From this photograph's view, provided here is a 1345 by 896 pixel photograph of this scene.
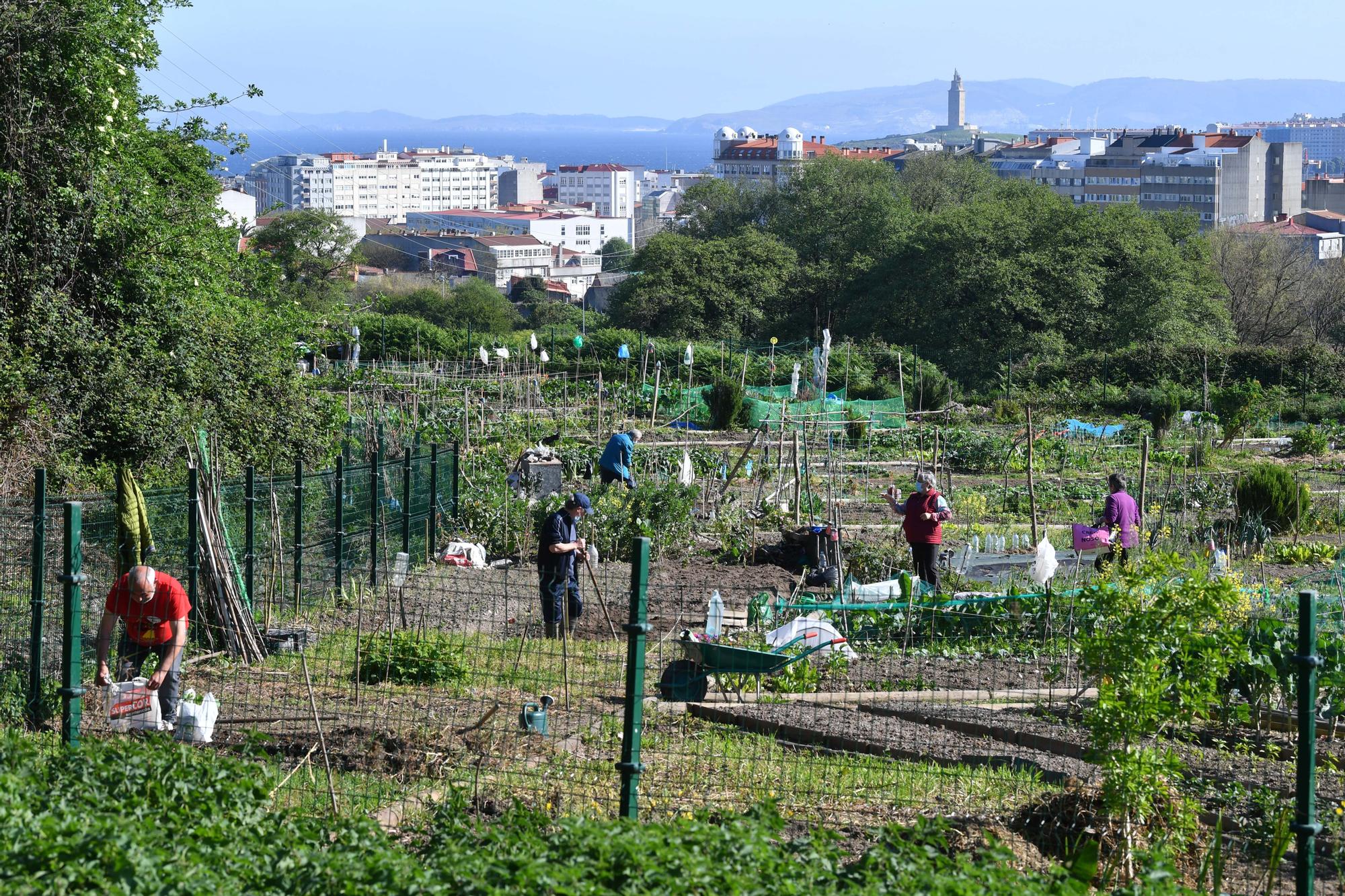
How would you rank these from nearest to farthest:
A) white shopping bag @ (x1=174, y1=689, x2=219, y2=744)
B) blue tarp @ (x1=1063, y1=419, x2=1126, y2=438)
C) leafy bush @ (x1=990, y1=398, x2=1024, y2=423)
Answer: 1. white shopping bag @ (x1=174, y1=689, x2=219, y2=744)
2. blue tarp @ (x1=1063, y1=419, x2=1126, y2=438)
3. leafy bush @ (x1=990, y1=398, x2=1024, y2=423)

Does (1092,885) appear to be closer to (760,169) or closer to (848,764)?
(848,764)

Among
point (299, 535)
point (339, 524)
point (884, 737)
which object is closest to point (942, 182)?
point (339, 524)

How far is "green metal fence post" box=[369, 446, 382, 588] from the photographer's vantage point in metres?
10.4

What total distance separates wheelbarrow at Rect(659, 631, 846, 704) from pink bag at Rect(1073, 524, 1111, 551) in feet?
13.9

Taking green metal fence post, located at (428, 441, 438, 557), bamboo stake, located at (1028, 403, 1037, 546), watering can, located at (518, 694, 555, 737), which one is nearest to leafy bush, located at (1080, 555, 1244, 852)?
watering can, located at (518, 694, 555, 737)

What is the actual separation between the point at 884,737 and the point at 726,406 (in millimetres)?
16195

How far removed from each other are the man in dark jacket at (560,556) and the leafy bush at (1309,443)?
14.6 metres

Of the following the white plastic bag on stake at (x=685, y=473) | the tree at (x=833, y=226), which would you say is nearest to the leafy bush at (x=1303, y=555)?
the white plastic bag on stake at (x=685, y=473)

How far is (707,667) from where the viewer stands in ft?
24.2

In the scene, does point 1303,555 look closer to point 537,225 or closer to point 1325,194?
point 1325,194

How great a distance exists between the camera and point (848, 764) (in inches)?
249

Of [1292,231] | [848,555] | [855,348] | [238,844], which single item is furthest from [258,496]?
[1292,231]

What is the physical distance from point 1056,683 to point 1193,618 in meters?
2.75

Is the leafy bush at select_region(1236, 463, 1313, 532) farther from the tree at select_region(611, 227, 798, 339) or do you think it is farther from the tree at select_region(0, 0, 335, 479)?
the tree at select_region(611, 227, 798, 339)
